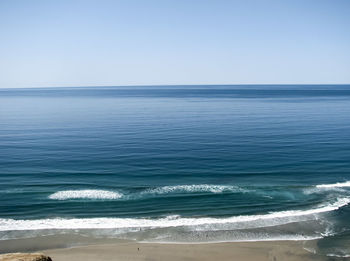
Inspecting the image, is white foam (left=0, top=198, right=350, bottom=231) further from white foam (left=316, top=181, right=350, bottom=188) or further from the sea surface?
white foam (left=316, top=181, right=350, bottom=188)

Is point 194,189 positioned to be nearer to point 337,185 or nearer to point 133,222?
point 133,222

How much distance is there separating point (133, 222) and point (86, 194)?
28.9ft

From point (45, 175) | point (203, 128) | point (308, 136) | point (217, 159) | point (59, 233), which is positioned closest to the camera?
point (59, 233)

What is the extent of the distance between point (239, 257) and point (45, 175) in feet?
94.8

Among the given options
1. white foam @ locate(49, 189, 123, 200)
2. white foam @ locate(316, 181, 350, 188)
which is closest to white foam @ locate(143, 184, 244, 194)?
white foam @ locate(49, 189, 123, 200)

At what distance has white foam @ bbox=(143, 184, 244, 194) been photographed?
35.2 m

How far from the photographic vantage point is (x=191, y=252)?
23.7 m

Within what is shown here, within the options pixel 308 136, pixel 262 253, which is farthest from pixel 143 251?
pixel 308 136

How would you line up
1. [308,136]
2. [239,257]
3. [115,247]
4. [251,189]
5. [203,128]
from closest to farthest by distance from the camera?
[239,257] < [115,247] < [251,189] < [308,136] < [203,128]

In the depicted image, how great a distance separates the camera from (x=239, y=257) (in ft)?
75.3

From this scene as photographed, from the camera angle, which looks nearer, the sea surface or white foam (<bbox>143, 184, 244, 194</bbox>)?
the sea surface

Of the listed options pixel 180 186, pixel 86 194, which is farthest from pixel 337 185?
pixel 86 194

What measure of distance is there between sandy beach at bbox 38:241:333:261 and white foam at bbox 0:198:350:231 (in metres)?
3.45

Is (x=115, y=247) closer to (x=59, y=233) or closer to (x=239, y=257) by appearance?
(x=59, y=233)
